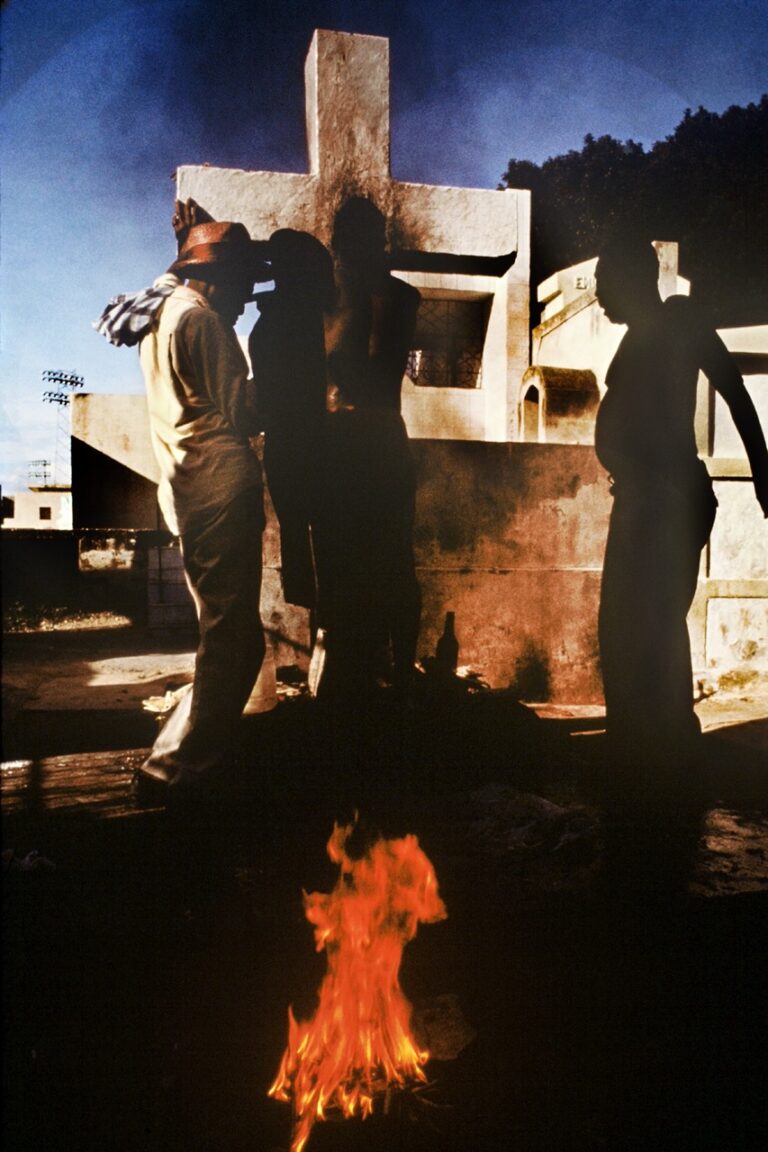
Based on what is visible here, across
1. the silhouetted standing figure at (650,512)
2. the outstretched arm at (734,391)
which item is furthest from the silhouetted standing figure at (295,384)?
the outstretched arm at (734,391)

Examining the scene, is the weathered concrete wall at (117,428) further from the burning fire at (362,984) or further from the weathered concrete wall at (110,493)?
the burning fire at (362,984)

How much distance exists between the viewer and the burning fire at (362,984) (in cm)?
301

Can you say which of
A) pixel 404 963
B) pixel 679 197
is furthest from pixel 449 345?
pixel 404 963

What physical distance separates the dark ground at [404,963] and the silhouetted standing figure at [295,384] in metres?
0.74

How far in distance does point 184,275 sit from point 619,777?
118 inches

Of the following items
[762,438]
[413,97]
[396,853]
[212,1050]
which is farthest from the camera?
[762,438]

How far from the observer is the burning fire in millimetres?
3006

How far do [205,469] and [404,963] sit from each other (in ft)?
7.24

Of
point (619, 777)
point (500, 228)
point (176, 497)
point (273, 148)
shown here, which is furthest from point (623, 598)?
point (273, 148)

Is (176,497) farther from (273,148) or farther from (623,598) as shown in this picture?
(623,598)

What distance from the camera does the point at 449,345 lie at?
3.74 m

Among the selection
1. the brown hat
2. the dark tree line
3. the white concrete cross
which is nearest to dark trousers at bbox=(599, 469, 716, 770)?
the white concrete cross

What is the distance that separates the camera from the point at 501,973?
3043mm

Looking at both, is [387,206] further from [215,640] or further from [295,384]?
[215,640]
